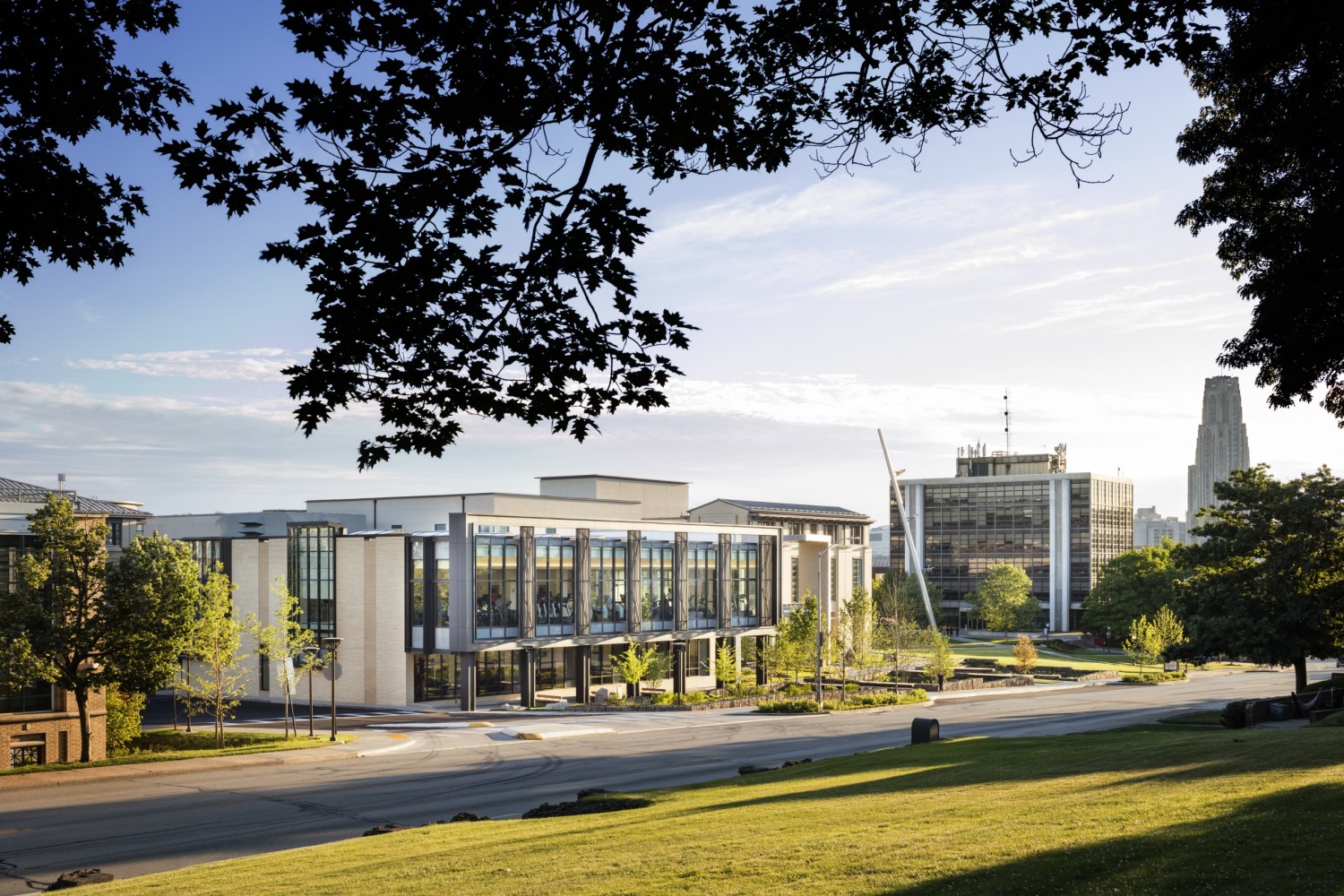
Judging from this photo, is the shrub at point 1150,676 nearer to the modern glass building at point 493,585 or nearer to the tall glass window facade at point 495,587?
the modern glass building at point 493,585

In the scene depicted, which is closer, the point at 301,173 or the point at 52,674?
the point at 301,173

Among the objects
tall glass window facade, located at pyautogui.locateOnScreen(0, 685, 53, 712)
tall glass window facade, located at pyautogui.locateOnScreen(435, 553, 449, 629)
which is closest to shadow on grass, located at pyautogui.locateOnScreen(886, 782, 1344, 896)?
tall glass window facade, located at pyautogui.locateOnScreen(0, 685, 53, 712)

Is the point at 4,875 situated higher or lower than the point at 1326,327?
lower

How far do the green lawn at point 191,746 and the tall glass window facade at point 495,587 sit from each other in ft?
52.7

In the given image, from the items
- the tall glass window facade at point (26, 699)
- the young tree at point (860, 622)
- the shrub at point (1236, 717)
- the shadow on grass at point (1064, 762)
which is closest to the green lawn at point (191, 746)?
the tall glass window facade at point (26, 699)

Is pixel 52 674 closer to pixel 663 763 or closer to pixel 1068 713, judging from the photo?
pixel 663 763

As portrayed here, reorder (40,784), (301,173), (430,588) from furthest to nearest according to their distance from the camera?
1. (430,588)
2. (40,784)
3. (301,173)

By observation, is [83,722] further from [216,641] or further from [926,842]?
[926,842]

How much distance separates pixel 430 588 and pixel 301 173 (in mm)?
59385

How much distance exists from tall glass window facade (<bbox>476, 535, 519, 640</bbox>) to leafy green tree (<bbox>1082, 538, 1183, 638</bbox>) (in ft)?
232

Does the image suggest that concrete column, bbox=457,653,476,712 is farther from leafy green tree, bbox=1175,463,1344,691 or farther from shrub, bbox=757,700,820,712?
leafy green tree, bbox=1175,463,1344,691

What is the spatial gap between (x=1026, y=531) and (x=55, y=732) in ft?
453

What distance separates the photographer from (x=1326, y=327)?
20188 mm

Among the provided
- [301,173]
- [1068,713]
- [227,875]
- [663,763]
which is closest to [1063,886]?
[301,173]
